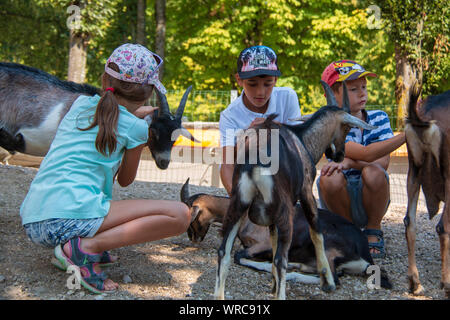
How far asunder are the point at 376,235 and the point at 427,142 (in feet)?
4.61

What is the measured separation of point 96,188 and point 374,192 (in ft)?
8.29

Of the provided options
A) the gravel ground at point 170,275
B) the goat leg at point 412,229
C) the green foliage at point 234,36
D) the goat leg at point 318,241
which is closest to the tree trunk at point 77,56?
the green foliage at point 234,36

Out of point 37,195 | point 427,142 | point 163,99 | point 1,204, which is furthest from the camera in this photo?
point 1,204

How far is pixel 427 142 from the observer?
3.39 metres

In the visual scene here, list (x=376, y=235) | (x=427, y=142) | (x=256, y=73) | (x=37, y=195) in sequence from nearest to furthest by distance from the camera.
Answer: (x=37, y=195) → (x=427, y=142) → (x=256, y=73) → (x=376, y=235)

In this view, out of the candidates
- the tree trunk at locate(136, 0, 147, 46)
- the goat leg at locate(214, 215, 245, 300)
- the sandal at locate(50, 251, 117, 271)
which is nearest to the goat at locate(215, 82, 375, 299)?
the goat leg at locate(214, 215, 245, 300)

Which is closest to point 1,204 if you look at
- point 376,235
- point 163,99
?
point 163,99

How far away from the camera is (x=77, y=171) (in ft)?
9.91

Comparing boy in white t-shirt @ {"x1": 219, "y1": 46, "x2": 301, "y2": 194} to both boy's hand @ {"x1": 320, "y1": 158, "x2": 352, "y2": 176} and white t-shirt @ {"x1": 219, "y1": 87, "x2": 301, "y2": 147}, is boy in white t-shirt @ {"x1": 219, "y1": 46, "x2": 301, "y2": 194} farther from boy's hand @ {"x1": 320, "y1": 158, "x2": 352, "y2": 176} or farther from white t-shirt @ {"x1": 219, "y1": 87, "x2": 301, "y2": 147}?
boy's hand @ {"x1": 320, "y1": 158, "x2": 352, "y2": 176}

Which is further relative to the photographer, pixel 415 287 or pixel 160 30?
pixel 160 30

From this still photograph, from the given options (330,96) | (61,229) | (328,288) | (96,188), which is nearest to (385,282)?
(328,288)

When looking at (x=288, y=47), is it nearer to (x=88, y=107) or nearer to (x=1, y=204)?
(x=1, y=204)

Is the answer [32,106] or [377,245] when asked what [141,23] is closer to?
[32,106]

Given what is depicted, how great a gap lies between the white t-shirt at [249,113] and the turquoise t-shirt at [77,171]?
1.45m
